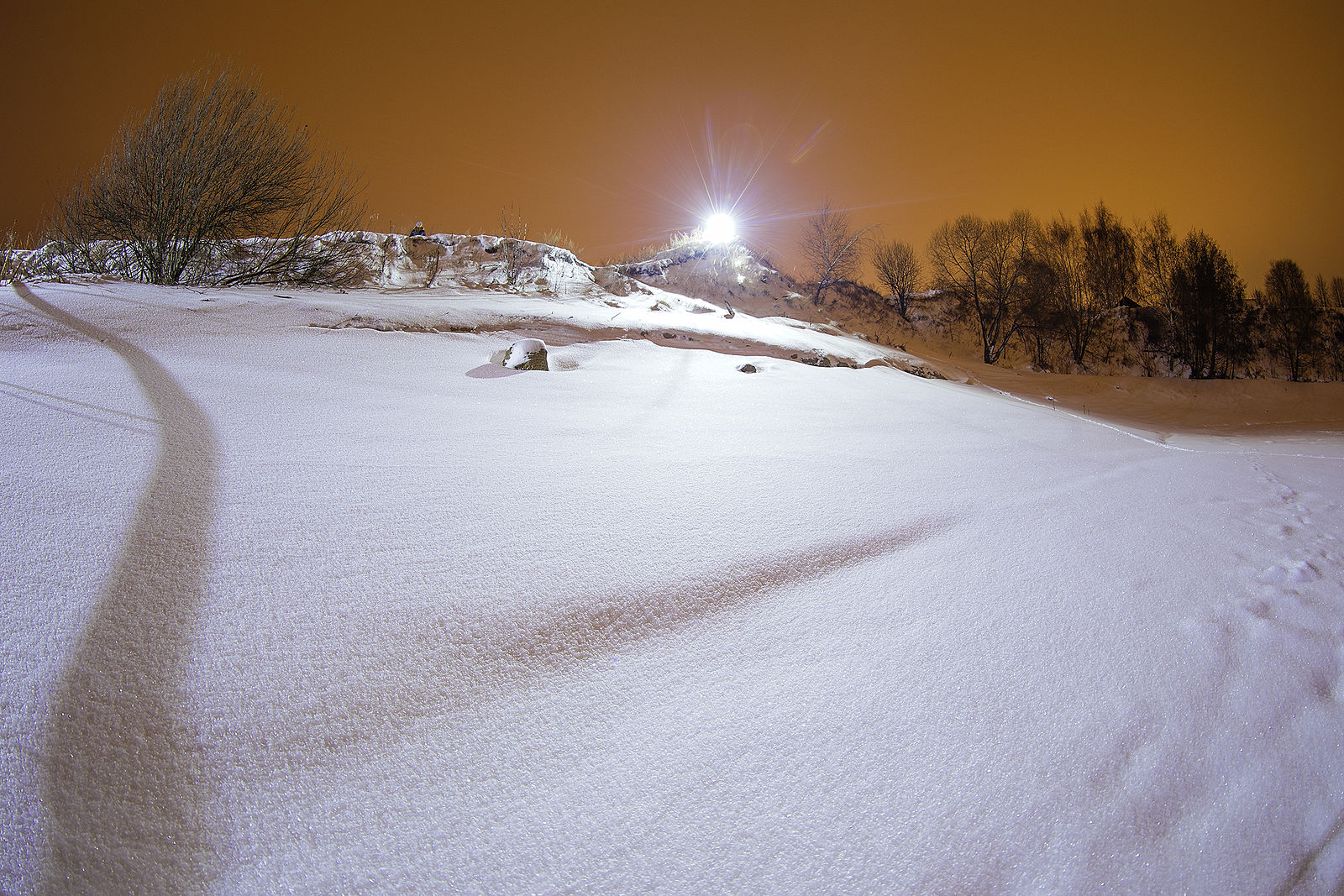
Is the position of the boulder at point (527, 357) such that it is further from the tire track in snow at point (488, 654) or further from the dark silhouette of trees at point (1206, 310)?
the dark silhouette of trees at point (1206, 310)

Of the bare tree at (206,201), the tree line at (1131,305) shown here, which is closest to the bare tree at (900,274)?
the tree line at (1131,305)

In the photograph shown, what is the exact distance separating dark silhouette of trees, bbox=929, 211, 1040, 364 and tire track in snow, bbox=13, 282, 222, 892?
696 inches

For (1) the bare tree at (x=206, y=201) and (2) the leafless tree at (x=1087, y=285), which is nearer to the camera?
(1) the bare tree at (x=206, y=201)

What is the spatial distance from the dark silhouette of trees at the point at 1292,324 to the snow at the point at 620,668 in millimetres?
18493

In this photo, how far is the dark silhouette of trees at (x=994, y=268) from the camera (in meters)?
14.9

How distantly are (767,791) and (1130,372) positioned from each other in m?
18.4

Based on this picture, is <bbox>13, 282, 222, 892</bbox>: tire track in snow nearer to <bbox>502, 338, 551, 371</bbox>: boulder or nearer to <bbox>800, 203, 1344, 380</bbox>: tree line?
<bbox>502, 338, 551, 371</bbox>: boulder

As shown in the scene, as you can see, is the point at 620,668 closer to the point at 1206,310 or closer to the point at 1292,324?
the point at 1206,310

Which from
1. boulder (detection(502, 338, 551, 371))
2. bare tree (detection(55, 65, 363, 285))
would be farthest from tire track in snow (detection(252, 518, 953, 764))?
bare tree (detection(55, 65, 363, 285))

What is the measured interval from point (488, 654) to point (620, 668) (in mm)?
206

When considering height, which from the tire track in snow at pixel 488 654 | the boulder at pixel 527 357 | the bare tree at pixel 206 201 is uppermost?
the bare tree at pixel 206 201

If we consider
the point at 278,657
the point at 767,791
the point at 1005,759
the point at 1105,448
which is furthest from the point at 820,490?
the point at 1105,448

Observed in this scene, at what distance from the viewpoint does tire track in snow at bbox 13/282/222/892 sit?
479 millimetres

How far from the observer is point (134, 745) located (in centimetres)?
58
